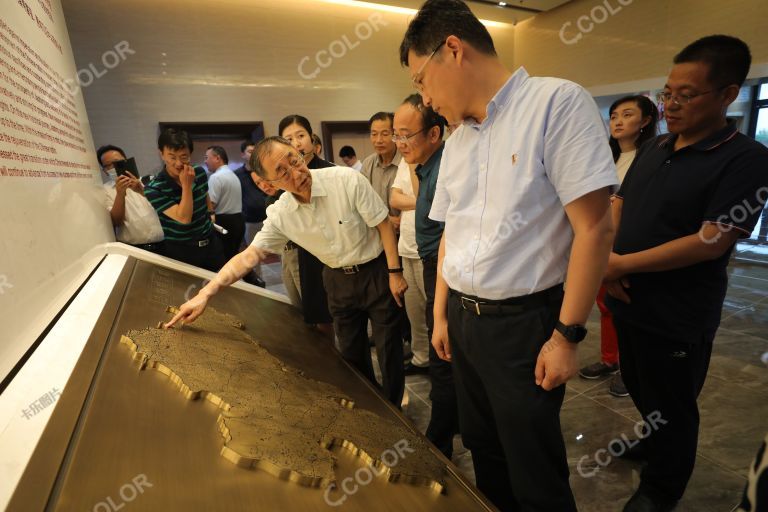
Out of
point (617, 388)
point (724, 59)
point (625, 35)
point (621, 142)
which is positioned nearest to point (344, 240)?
point (724, 59)

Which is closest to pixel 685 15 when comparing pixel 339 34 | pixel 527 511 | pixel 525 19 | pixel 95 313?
pixel 525 19

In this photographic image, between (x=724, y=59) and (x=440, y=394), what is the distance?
1592 mm

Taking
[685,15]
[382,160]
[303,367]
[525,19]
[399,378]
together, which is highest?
[525,19]

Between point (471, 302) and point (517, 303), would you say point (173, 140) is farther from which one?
point (517, 303)

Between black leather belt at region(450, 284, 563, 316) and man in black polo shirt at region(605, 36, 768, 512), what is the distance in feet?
1.79

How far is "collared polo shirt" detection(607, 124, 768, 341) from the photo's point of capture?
124cm

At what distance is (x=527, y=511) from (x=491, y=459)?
0.19 metres

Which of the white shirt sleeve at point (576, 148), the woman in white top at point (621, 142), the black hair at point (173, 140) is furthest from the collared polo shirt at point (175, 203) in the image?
the woman in white top at point (621, 142)

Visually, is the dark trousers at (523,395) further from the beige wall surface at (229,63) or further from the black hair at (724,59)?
the beige wall surface at (229,63)

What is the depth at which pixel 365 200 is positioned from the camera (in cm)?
191

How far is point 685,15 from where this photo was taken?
5.57 meters

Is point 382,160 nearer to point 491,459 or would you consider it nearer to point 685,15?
point 491,459

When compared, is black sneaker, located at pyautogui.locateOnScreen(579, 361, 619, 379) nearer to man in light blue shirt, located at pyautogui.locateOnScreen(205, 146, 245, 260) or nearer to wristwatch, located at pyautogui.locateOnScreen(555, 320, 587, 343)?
wristwatch, located at pyautogui.locateOnScreen(555, 320, 587, 343)

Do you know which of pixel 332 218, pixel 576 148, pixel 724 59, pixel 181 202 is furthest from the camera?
pixel 181 202
